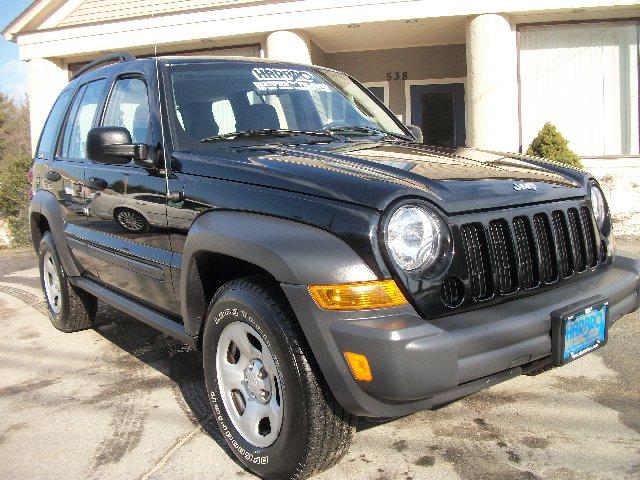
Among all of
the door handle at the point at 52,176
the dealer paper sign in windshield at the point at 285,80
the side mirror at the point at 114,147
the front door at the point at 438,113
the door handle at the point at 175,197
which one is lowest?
the door handle at the point at 175,197

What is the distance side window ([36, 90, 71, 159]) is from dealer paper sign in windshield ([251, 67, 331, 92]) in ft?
6.27

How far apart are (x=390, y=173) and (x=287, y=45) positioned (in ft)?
29.8

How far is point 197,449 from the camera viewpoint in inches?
120

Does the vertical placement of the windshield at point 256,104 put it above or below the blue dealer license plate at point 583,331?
above

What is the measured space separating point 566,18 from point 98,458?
10.2m

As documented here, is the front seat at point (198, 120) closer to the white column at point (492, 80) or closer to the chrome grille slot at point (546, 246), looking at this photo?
the chrome grille slot at point (546, 246)

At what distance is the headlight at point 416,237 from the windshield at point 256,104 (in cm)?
124

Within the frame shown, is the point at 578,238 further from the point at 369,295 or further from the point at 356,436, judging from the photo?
the point at 356,436

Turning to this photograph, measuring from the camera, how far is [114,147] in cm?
323

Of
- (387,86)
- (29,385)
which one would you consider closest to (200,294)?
(29,385)

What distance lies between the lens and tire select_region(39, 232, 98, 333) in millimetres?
4934

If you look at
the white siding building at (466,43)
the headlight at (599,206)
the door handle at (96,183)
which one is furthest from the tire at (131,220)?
the white siding building at (466,43)

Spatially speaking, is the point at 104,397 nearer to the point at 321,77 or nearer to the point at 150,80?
Answer: the point at 150,80

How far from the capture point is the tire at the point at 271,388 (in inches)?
93.7
